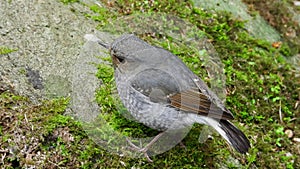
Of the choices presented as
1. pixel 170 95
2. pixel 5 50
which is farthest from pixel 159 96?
pixel 5 50

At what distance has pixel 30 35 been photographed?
5469 mm

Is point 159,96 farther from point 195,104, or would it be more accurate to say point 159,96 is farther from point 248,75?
point 248,75

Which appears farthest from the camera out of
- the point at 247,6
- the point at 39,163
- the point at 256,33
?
the point at 247,6

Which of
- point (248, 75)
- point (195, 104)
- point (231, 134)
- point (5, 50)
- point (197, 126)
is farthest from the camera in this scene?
point (248, 75)

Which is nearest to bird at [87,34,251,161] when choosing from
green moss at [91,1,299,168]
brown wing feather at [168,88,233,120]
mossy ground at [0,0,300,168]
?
brown wing feather at [168,88,233,120]

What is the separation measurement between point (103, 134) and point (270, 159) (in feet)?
8.15

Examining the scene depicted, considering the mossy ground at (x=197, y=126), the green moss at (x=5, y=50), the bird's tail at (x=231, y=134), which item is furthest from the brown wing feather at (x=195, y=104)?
the green moss at (x=5, y=50)

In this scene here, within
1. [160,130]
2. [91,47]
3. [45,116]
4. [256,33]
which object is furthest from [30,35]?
[256,33]

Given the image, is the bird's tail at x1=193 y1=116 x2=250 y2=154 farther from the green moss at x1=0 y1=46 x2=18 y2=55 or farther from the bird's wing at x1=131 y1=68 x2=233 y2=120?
the green moss at x1=0 y1=46 x2=18 y2=55

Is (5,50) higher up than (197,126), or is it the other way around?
(5,50)

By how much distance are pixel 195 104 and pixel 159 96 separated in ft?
1.50

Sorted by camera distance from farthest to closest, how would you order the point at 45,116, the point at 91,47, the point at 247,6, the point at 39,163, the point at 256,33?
the point at 247,6, the point at 256,33, the point at 91,47, the point at 45,116, the point at 39,163

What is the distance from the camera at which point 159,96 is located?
477 centimetres

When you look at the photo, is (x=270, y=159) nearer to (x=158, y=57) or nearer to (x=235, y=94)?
(x=235, y=94)
